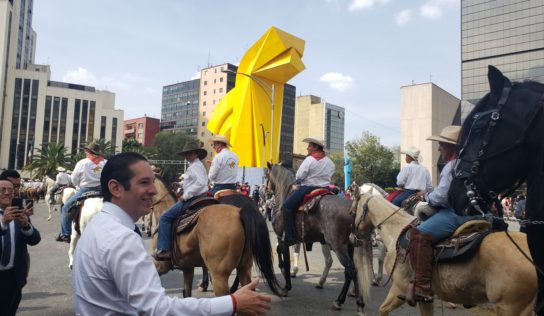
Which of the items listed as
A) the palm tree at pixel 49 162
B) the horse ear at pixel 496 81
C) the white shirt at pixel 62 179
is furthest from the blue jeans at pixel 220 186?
the palm tree at pixel 49 162

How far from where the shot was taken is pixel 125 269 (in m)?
1.73

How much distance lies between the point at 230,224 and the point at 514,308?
3263 mm

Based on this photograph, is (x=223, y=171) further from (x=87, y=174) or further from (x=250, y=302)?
(x=250, y=302)

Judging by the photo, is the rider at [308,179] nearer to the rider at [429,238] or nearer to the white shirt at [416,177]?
the white shirt at [416,177]

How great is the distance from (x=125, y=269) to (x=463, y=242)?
11.6 feet

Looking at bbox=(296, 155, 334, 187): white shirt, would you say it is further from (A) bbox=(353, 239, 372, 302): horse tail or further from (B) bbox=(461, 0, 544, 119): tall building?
(B) bbox=(461, 0, 544, 119): tall building

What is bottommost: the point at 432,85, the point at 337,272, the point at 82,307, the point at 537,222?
the point at 337,272

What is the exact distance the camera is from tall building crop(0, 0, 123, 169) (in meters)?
79.4

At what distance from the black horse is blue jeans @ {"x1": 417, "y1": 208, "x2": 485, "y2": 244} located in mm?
1248

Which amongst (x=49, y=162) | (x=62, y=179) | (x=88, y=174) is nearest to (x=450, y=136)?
(x=88, y=174)

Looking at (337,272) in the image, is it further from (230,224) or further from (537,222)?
(537,222)

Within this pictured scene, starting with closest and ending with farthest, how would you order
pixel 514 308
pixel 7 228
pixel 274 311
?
pixel 514 308
pixel 7 228
pixel 274 311

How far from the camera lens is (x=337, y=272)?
9.73 metres

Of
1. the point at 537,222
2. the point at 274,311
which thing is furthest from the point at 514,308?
the point at 274,311
